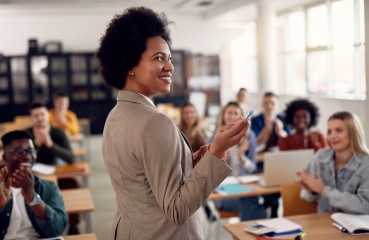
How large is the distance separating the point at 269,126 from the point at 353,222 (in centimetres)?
302

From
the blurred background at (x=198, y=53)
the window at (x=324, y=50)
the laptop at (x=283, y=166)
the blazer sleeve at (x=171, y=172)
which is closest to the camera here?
the blazer sleeve at (x=171, y=172)

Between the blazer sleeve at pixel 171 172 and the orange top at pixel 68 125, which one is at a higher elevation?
the blazer sleeve at pixel 171 172

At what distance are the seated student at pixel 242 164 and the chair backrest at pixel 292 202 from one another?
0.59 metres

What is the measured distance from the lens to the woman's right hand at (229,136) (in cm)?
131

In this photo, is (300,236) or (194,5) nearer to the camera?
(300,236)

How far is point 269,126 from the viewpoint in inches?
215

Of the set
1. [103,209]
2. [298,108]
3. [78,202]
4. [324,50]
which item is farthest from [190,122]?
[324,50]

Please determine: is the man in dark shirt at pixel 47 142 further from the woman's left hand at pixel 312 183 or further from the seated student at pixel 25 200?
the woman's left hand at pixel 312 183

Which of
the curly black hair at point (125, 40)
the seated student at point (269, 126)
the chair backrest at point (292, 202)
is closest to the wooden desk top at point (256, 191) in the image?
the chair backrest at point (292, 202)

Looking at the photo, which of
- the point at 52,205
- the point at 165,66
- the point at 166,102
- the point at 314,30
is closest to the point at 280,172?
the point at 52,205

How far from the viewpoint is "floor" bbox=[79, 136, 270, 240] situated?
459 centimetres

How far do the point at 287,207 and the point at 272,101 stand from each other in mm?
2744

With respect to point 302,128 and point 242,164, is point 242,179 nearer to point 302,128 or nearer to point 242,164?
point 242,164

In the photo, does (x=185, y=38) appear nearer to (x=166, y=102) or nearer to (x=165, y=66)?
(x=166, y=102)
